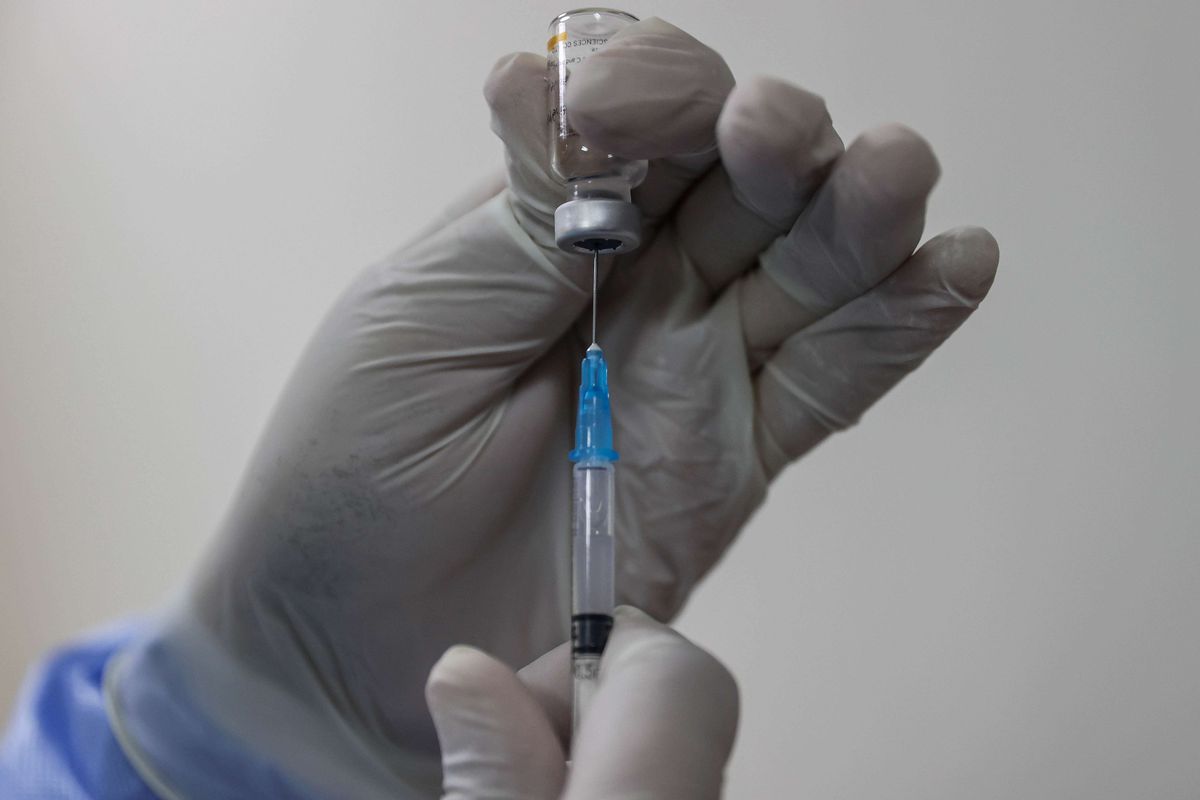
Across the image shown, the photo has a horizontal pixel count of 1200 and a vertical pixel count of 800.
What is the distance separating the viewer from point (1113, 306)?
144 cm

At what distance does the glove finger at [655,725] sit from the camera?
0.65 meters

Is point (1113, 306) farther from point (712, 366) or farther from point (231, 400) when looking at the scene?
point (231, 400)

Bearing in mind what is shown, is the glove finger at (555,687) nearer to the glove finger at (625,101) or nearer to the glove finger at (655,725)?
the glove finger at (655,725)

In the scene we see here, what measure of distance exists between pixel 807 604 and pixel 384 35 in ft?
4.20

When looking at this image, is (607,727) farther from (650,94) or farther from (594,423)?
(650,94)

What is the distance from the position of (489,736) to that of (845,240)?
52 centimetres

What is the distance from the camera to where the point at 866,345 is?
1.00 m

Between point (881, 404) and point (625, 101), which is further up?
point (625, 101)

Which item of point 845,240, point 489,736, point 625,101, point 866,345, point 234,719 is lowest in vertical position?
point 234,719

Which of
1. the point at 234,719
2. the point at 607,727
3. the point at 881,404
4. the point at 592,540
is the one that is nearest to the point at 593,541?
the point at 592,540

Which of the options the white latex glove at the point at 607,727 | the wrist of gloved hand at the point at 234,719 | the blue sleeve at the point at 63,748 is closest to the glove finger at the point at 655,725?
the white latex glove at the point at 607,727

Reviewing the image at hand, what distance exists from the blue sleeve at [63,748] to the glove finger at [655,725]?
557 millimetres

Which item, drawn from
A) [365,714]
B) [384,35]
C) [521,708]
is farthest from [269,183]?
[521,708]

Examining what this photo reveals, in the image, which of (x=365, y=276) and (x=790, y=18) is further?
(x=790, y=18)
